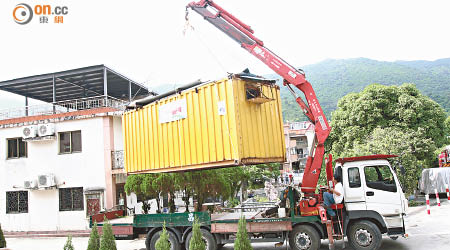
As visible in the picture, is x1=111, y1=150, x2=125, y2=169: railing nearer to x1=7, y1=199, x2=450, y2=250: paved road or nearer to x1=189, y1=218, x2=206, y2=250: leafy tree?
x1=7, y1=199, x2=450, y2=250: paved road

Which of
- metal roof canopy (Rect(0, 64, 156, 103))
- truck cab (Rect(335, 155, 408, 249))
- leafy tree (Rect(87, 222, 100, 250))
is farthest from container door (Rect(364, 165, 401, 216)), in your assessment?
metal roof canopy (Rect(0, 64, 156, 103))

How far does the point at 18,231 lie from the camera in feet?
55.6

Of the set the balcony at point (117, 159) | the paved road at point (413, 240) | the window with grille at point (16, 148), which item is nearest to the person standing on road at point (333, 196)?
the paved road at point (413, 240)

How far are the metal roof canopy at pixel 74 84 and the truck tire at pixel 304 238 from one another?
38.4 ft

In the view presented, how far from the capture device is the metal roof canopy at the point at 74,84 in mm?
18234

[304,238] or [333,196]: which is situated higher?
[333,196]

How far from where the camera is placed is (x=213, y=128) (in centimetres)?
879

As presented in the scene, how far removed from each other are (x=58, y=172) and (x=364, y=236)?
47.9 ft

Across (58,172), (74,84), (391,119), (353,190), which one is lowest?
(353,190)

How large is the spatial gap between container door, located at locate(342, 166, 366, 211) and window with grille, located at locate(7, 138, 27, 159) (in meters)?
16.4

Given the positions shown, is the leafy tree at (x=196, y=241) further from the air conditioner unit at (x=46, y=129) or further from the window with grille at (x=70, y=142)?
the air conditioner unit at (x=46, y=129)

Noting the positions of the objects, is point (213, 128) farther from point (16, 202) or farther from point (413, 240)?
point (16, 202)

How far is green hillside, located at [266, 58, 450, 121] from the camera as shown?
79.5 meters

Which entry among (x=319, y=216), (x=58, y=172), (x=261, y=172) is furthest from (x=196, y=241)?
(x=261, y=172)
